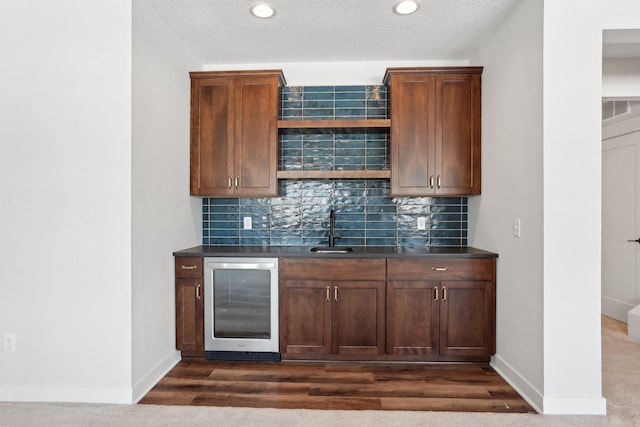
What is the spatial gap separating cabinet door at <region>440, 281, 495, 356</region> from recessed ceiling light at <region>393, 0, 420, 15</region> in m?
2.01

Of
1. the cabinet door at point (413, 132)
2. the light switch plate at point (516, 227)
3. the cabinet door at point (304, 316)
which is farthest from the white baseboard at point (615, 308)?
the cabinet door at point (304, 316)

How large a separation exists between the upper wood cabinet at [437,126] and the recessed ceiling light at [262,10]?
1.09 m

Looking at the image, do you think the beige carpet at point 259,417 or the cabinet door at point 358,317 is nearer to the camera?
the beige carpet at point 259,417

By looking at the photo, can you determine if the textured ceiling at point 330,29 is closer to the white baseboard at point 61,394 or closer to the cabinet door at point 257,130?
the cabinet door at point 257,130

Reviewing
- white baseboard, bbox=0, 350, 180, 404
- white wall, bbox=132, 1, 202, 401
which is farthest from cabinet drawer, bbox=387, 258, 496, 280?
white baseboard, bbox=0, 350, 180, 404

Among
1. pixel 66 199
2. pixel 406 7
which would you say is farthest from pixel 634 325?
pixel 66 199

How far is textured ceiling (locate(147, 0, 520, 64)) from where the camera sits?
98.6 inches

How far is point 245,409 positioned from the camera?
2.21 m

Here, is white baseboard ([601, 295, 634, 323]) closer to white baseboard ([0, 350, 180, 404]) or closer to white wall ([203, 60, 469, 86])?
white wall ([203, 60, 469, 86])

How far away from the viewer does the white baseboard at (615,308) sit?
415cm

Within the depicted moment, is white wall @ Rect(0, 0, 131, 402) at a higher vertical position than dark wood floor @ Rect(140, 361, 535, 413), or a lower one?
higher

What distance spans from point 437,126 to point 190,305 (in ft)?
8.27

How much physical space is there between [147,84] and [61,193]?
90cm

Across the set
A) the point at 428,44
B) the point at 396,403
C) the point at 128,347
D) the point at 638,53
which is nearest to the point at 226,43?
the point at 428,44
